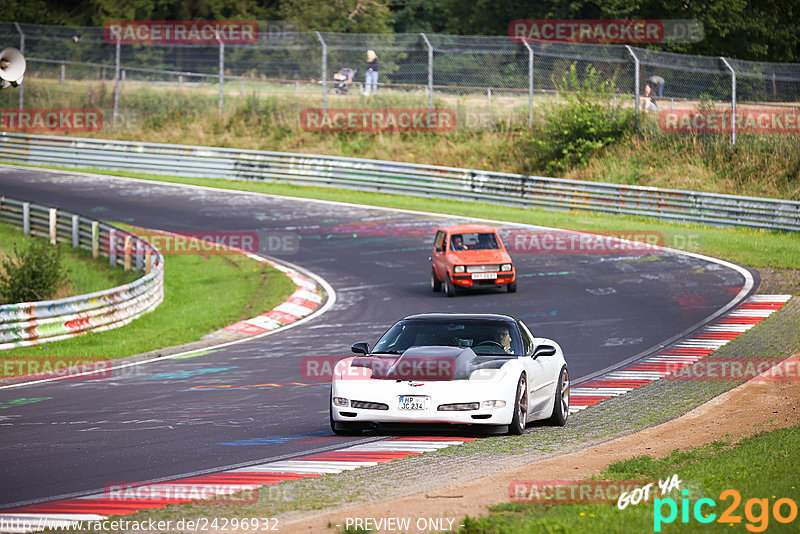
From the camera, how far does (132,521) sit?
7.48 metres

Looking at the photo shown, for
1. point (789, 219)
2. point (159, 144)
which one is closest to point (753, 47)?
point (789, 219)

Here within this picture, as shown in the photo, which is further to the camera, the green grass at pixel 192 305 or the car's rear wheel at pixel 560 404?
the green grass at pixel 192 305

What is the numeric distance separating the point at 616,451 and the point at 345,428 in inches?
107

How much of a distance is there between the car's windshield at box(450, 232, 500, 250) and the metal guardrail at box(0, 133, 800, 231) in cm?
1056

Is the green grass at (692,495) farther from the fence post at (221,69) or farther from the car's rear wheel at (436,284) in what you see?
the fence post at (221,69)

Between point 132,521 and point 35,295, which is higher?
point 132,521

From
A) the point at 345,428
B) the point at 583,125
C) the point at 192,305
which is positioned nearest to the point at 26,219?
the point at 192,305

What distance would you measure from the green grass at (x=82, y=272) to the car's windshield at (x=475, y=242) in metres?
8.00

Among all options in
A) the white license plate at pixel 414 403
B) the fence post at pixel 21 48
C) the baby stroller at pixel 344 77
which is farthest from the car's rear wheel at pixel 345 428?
the fence post at pixel 21 48

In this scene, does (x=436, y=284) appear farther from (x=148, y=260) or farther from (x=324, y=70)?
(x=324, y=70)

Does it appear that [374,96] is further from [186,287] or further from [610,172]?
[186,287]

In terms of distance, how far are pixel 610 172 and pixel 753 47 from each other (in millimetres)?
15139

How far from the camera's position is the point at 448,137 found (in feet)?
140

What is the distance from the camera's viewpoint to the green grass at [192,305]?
19625 millimetres
